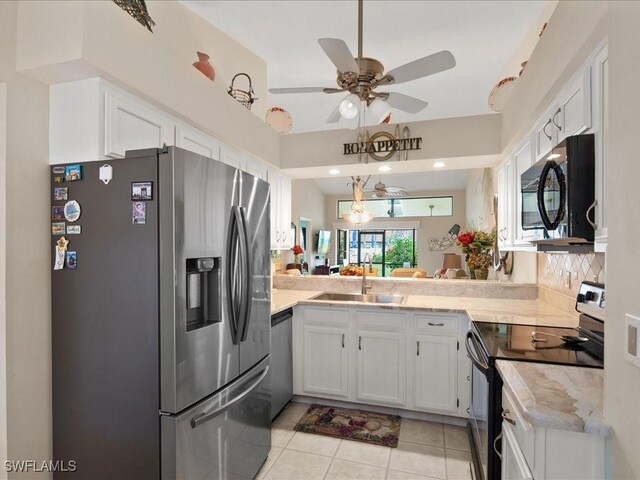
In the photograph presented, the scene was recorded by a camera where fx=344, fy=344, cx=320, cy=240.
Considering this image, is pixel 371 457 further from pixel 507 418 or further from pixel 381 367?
pixel 507 418

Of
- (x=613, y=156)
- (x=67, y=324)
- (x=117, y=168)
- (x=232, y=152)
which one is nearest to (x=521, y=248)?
(x=613, y=156)

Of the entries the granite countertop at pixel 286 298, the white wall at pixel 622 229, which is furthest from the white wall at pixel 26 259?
the white wall at pixel 622 229

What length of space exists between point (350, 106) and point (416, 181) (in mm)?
7527

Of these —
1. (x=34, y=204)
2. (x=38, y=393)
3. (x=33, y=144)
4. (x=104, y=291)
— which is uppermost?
(x=33, y=144)

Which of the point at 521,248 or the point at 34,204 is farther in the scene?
the point at 521,248

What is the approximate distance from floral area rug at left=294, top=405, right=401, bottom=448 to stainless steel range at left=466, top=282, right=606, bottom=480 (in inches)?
25.3

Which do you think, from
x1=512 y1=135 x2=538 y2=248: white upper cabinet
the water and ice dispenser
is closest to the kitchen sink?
x1=512 y1=135 x2=538 y2=248: white upper cabinet

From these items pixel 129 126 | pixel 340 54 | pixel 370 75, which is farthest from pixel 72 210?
pixel 370 75

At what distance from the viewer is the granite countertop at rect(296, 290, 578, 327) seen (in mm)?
2184

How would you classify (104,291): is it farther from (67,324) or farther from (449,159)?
(449,159)

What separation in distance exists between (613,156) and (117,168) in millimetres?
1770

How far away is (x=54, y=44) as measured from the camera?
147cm

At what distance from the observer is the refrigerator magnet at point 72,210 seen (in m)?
1.56

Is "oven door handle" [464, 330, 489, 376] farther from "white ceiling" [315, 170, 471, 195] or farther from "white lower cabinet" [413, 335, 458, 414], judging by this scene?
"white ceiling" [315, 170, 471, 195]
